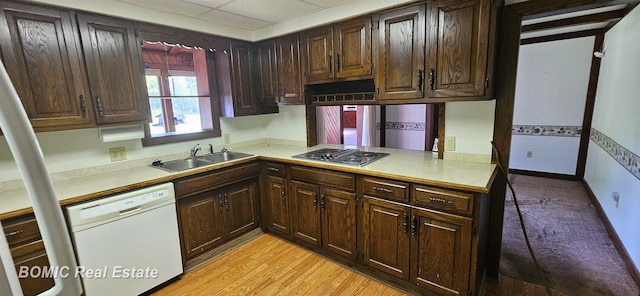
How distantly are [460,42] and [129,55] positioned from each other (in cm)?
252

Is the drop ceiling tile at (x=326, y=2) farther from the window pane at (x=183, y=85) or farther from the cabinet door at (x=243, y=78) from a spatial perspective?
the window pane at (x=183, y=85)

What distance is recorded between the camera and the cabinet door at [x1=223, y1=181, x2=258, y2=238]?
8.89 ft

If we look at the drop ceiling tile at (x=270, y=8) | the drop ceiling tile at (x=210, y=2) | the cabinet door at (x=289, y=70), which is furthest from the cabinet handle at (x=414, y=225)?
the drop ceiling tile at (x=210, y=2)

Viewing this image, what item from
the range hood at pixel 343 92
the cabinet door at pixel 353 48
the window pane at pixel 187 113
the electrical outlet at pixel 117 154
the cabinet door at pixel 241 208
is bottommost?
the cabinet door at pixel 241 208

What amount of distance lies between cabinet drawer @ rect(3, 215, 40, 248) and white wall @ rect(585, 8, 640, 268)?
4.12 m

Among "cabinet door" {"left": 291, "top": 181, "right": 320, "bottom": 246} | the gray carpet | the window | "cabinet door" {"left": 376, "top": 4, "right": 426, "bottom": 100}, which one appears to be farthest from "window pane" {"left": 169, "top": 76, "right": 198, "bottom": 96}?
the gray carpet

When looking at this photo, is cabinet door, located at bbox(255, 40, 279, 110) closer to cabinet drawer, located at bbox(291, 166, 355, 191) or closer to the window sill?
the window sill

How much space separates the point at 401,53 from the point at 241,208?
2.05 meters

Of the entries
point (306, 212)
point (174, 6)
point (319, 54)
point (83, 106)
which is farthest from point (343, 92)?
point (83, 106)

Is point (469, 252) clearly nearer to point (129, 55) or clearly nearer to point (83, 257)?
point (83, 257)

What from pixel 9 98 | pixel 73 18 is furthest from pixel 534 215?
pixel 73 18

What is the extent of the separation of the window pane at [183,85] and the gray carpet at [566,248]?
11.2ft

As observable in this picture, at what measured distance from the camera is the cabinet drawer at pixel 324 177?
2262 millimetres

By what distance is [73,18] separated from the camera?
199 cm
